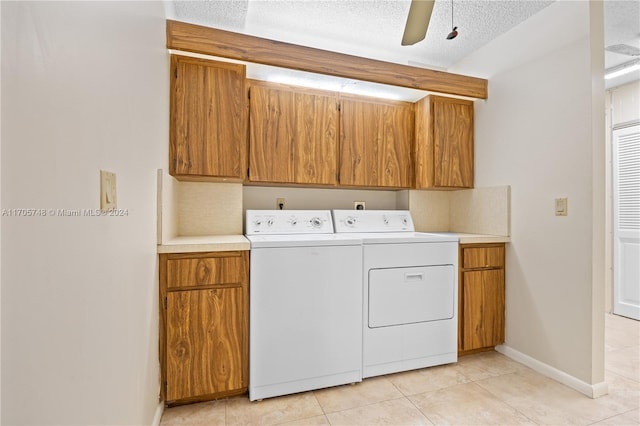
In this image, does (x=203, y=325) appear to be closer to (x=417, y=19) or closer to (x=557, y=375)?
(x=417, y=19)

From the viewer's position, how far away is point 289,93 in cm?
236

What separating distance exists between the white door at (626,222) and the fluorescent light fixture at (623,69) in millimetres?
592

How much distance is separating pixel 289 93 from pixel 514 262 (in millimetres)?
2159

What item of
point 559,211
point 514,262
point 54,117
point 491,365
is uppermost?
point 54,117

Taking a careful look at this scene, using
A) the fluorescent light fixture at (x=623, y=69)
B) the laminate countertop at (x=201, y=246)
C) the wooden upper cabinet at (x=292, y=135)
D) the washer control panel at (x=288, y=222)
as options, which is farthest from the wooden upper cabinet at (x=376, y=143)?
the fluorescent light fixture at (x=623, y=69)

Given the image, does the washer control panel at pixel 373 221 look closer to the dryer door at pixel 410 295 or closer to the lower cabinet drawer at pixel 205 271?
the dryer door at pixel 410 295

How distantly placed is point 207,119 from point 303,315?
140 cm

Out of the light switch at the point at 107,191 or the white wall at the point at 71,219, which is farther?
the light switch at the point at 107,191

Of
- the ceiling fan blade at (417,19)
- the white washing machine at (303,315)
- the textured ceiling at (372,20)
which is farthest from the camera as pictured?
the textured ceiling at (372,20)

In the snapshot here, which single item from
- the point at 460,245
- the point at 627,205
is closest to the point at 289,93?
the point at 460,245

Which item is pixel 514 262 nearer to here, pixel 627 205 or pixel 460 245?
pixel 460 245

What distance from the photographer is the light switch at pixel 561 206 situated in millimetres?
2002

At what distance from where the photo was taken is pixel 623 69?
305cm

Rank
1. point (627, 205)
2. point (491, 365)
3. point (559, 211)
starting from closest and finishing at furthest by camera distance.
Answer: point (559, 211)
point (491, 365)
point (627, 205)
